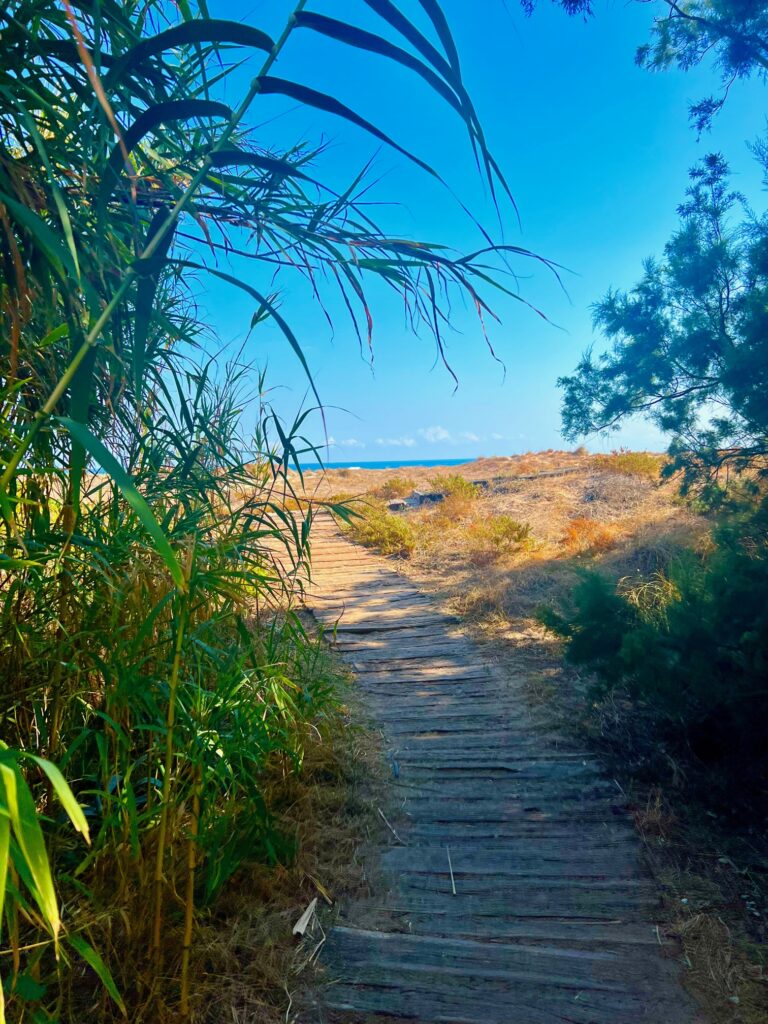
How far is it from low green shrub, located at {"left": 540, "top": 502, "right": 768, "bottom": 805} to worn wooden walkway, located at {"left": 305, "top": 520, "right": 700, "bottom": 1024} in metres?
0.39

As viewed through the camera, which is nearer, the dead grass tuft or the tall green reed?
the tall green reed

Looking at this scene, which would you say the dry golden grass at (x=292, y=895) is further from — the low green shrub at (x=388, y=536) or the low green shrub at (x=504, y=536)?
the low green shrub at (x=388, y=536)

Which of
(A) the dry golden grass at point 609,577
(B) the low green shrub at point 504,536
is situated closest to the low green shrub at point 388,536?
(A) the dry golden grass at point 609,577

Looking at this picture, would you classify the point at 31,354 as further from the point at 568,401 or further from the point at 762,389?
the point at 568,401

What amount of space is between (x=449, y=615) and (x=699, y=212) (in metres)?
3.73

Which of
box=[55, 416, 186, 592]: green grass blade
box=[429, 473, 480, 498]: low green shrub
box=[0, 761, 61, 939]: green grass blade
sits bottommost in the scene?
box=[0, 761, 61, 939]: green grass blade

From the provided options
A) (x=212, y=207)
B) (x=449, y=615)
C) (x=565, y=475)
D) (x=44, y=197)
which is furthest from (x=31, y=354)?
(x=565, y=475)

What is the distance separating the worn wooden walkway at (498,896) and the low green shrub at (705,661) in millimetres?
390

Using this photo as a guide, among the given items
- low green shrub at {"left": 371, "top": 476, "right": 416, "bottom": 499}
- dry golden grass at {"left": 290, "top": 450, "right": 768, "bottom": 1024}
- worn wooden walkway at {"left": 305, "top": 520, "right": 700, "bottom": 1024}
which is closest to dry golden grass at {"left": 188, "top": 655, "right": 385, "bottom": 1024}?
worn wooden walkway at {"left": 305, "top": 520, "right": 700, "bottom": 1024}

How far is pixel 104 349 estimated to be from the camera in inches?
51.0

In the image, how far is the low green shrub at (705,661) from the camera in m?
2.12

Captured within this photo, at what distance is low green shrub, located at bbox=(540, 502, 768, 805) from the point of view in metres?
2.12

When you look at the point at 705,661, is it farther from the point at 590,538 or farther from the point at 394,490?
the point at 394,490

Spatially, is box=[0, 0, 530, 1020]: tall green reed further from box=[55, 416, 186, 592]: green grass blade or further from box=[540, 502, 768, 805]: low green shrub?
box=[540, 502, 768, 805]: low green shrub
